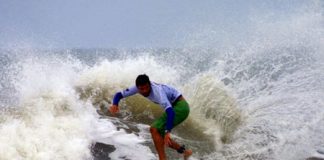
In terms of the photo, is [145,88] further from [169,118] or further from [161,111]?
[161,111]

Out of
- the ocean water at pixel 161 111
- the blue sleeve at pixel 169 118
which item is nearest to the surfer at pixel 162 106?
the blue sleeve at pixel 169 118

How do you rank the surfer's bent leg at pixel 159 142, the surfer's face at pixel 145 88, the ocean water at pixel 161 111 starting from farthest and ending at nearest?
the ocean water at pixel 161 111
the surfer's bent leg at pixel 159 142
the surfer's face at pixel 145 88

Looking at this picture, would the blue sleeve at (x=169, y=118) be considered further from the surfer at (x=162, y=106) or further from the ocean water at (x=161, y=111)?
the ocean water at (x=161, y=111)

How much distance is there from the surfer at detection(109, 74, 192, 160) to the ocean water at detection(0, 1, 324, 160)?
86 cm

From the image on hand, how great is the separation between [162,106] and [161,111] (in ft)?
16.6

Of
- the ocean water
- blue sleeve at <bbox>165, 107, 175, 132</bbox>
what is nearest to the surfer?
blue sleeve at <bbox>165, 107, 175, 132</bbox>

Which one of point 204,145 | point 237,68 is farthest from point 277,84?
point 204,145

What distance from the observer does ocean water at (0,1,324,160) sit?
8.88 metres

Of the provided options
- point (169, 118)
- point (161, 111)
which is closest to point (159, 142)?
point (169, 118)

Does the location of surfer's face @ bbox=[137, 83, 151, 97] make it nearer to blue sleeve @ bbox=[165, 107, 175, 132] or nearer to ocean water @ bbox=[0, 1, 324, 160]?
blue sleeve @ bbox=[165, 107, 175, 132]

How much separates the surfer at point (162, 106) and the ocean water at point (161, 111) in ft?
2.81

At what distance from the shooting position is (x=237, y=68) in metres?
14.5

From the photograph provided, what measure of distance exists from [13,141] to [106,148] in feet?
6.06

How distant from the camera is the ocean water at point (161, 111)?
888 centimetres
